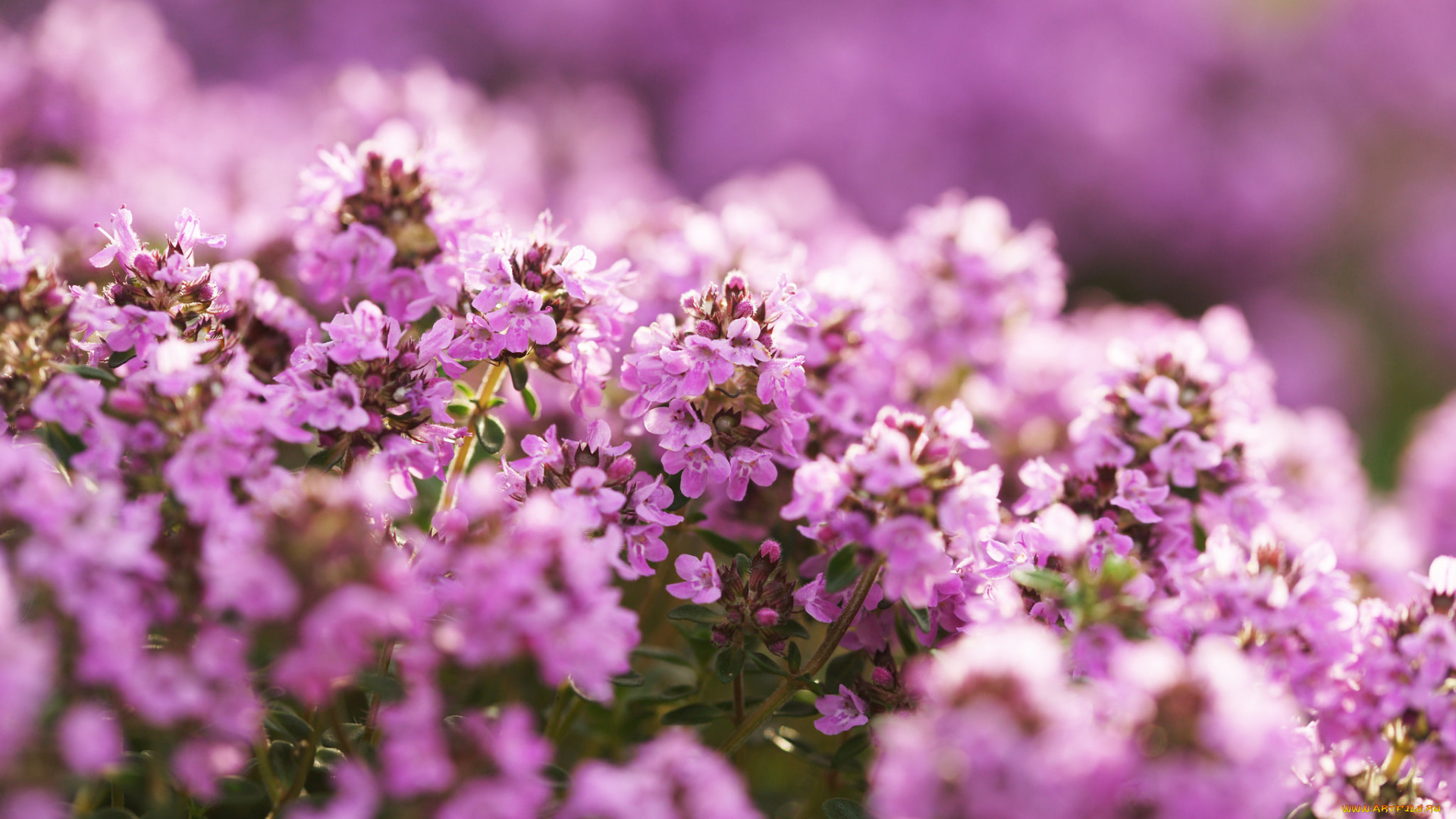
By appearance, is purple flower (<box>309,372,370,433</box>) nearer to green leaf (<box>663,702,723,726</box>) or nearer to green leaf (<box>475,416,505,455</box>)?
green leaf (<box>475,416,505,455</box>)

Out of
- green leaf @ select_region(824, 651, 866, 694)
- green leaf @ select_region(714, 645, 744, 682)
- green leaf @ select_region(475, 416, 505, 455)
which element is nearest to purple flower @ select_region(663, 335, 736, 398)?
green leaf @ select_region(475, 416, 505, 455)

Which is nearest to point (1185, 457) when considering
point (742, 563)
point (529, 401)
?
point (742, 563)

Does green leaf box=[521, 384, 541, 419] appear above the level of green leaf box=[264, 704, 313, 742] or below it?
above

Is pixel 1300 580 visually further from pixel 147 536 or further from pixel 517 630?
pixel 147 536

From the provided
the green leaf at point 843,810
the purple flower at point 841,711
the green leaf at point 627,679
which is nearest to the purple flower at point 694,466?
the green leaf at point 627,679

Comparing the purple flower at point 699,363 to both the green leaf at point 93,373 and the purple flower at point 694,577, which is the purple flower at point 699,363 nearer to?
the purple flower at point 694,577

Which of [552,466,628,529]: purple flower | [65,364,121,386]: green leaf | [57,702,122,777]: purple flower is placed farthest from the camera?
[552,466,628,529]: purple flower

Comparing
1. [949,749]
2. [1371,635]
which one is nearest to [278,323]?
[949,749]
